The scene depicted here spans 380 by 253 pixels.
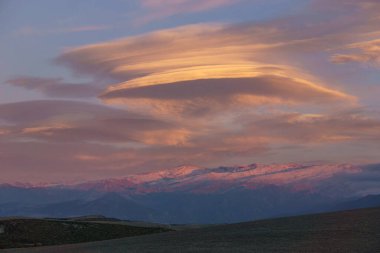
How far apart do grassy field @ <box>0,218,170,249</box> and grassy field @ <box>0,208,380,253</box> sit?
16663 millimetres

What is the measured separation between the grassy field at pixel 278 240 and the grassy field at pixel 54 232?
54.7ft

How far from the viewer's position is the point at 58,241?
338 feet

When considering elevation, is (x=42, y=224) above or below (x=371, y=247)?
above

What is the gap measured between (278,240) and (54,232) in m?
47.5

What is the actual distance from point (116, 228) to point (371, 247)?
2315 inches

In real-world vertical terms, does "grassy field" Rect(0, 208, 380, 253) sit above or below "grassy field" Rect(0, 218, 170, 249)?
below

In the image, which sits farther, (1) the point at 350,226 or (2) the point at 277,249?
(1) the point at 350,226

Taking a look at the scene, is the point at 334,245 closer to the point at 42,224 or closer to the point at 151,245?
the point at 151,245

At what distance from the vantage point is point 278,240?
74375 mm

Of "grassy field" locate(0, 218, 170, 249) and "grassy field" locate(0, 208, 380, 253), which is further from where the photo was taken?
"grassy field" locate(0, 218, 170, 249)

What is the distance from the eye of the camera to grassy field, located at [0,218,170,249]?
103062 millimetres

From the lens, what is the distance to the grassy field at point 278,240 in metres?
67.3

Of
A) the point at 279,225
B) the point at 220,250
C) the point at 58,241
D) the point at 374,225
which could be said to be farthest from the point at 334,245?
the point at 58,241

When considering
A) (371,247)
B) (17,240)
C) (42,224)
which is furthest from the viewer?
(42,224)
